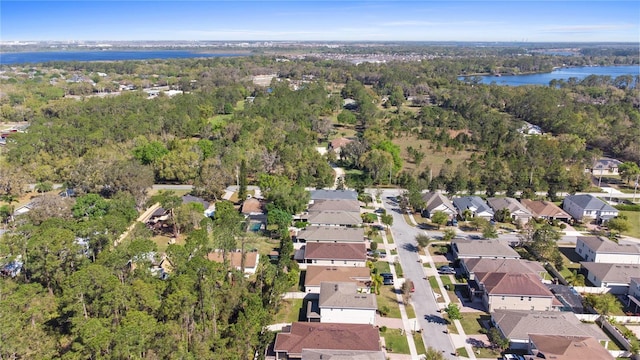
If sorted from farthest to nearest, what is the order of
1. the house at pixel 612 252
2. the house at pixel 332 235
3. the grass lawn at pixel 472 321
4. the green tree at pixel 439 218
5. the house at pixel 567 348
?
the green tree at pixel 439 218
the house at pixel 332 235
the house at pixel 612 252
the grass lawn at pixel 472 321
the house at pixel 567 348

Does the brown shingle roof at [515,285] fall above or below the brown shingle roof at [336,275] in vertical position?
above

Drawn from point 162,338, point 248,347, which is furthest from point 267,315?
point 162,338

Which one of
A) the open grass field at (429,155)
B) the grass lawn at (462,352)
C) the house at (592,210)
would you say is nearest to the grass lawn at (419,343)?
the grass lawn at (462,352)

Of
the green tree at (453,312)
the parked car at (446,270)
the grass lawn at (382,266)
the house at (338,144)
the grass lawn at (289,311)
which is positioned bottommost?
the grass lawn at (289,311)

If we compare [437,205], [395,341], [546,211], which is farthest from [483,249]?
[395,341]

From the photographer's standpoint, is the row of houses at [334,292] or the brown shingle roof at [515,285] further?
the brown shingle roof at [515,285]

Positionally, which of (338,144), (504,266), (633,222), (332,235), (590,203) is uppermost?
(338,144)

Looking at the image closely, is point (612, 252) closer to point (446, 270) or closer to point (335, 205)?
point (446, 270)

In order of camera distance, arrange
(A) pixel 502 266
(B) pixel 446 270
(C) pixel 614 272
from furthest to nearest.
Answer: (B) pixel 446 270 → (C) pixel 614 272 → (A) pixel 502 266

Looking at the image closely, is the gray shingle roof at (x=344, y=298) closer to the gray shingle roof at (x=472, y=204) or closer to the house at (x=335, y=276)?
the house at (x=335, y=276)
